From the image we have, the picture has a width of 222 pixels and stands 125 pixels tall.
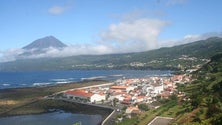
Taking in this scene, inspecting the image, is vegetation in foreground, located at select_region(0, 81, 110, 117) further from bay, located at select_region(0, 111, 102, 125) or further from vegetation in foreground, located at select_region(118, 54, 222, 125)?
vegetation in foreground, located at select_region(118, 54, 222, 125)

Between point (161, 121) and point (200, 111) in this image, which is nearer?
point (200, 111)

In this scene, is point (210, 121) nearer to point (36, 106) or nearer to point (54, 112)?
point (54, 112)

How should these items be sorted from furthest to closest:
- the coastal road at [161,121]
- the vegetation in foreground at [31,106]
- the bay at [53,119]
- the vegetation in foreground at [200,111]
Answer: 1. the vegetation in foreground at [31,106]
2. the bay at [53,119]
3. the coastal road at [161,121]
4. the vegetation in foreground at [200,111]

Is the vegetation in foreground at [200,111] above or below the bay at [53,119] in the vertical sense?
above

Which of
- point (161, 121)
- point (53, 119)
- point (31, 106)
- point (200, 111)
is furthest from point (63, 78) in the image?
point (200, 111)

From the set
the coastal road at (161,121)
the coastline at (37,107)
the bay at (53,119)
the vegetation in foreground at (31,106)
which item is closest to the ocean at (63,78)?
the vegetation in foreground at (31,106)

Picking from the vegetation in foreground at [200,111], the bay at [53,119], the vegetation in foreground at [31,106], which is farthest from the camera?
Answer: the vegetation in foreground at [31,106]

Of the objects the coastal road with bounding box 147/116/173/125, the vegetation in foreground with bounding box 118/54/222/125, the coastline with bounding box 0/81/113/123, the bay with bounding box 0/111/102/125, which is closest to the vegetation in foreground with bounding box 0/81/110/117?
the coastline with bounding box 0/81/113/123

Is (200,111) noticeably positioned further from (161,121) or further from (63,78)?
(63,78)

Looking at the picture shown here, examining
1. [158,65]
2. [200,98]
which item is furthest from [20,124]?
[158,65]

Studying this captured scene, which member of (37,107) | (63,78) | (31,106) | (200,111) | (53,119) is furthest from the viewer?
(63,78)

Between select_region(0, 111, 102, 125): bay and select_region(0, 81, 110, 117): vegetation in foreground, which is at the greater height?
select_region(0, 81, 110, 117): vegetation in foreground

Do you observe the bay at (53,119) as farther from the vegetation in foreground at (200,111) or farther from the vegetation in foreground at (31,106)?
the vegetation in foreground at (200,111)
